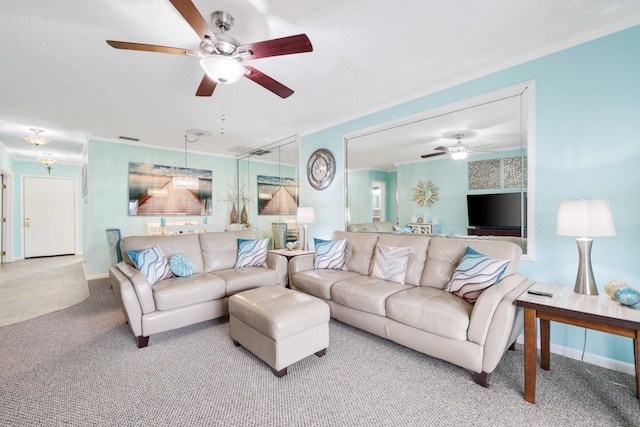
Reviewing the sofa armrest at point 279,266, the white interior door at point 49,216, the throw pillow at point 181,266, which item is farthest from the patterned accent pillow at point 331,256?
the white interior door at point 49,216

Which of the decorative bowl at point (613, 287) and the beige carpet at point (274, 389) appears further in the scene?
the decorative bowl at point (613, 287)

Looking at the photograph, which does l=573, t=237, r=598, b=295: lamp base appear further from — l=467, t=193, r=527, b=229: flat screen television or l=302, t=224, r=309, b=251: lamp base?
l=302, t=224, r=309, b=251: lamp base

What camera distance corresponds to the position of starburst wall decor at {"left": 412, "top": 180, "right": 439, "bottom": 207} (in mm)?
3279

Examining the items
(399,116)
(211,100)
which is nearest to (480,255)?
(399,116)

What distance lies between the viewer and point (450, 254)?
2619mm

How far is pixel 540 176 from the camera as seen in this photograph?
2.43 meters

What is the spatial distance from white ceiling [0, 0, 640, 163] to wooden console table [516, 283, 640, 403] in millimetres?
1978

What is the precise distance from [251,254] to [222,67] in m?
2.26

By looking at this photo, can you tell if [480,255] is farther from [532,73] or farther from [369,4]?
[369,4]

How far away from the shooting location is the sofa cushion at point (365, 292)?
2.43 meters

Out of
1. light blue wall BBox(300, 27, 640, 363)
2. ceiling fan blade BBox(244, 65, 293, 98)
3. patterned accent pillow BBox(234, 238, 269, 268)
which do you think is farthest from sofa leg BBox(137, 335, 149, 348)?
light blue wall BBox(300, 27, 640, 363)

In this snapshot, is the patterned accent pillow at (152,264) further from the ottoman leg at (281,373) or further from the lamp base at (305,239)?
the lamp base at (305,239)

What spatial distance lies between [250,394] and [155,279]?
1649mm

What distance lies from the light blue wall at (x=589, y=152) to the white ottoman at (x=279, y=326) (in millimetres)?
1954
